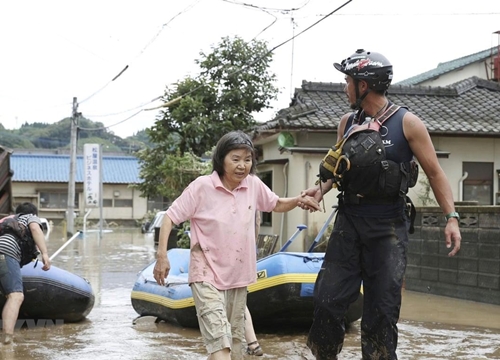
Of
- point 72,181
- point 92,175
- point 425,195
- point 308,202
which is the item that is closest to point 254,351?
point 308,202

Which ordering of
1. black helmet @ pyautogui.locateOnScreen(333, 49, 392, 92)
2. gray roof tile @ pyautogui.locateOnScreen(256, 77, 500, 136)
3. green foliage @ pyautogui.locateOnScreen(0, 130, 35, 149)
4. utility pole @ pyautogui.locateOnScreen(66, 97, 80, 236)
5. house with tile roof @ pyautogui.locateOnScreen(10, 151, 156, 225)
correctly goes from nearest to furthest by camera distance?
1. black helmet @ pyautogui.locateOnScreen(333, 49, 392, 92)
2. gray roof tile @ pyautogui.locateOnScreen(256, 77, 500, 136)
3. utility pole @ pyautogui.locateOnScreen(66, 97, 80, 236)
4. house with tile roof @ pyautogui.locateOnScreen(10, 151, 156, 225)
5. green foliage @ pyautogui.locateOnScreen(0, 130, 35, 149)

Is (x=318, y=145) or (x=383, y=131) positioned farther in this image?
(x=318, y=145)

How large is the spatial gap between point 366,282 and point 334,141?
13.8 meters

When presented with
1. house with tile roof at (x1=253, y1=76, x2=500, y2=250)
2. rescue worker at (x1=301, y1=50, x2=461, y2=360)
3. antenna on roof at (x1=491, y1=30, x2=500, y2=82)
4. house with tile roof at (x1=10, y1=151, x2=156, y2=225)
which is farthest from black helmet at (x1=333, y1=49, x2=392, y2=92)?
house with tile roof at (x1=10, y1=151, x2=156, y2=225)

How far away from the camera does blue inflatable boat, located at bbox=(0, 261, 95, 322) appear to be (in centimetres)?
943

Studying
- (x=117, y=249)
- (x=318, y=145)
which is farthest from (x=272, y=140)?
(x=117, y=249)

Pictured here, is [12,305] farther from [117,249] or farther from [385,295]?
[117,249]

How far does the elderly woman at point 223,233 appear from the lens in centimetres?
522

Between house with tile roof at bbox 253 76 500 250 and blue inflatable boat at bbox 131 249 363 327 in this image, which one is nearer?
blue inflatable boat at bbox 131 249 363 327

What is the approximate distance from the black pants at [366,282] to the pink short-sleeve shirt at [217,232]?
0.62 m

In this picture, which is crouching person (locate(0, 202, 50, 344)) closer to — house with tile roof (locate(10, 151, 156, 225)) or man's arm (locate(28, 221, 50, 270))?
man's arm (locate(28, 221, 50, 270))

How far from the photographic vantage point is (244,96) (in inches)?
1072

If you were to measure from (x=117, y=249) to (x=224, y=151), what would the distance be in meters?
22.5

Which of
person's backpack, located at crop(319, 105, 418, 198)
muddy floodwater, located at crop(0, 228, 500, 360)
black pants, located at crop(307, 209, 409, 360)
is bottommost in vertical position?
muddy floodwater, located at crop(0, 228, 500, 360)
